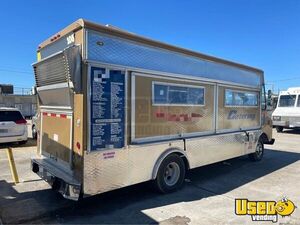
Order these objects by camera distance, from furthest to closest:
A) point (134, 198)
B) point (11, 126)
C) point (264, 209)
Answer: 1. point (11, 126)
2. point (134, 198)
3. point (264, 209)

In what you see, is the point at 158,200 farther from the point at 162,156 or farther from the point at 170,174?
the point at 162,156

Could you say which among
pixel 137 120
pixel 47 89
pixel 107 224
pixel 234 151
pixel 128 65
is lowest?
pixel 107 224

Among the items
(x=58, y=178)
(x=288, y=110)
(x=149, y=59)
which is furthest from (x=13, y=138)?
(x=288, y=110)

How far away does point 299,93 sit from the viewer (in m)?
17.7

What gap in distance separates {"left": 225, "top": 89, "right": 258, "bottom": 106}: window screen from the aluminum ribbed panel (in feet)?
1.26

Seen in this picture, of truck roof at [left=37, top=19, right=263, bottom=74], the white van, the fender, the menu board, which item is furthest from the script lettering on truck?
the white van

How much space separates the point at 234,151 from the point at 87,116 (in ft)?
16.1

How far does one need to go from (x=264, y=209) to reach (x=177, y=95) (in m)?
2.70

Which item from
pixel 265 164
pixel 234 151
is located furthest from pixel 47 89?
pixel 265 164

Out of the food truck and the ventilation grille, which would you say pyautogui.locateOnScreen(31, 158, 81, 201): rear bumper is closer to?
the food truck

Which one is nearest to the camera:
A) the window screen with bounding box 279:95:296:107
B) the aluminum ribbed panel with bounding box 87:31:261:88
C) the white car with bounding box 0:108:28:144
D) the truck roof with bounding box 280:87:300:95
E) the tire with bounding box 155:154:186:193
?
the aluminum ribbed panel with bounding box 87:31:261:88

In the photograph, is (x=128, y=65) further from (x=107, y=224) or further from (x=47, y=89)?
(x=107, y=224)

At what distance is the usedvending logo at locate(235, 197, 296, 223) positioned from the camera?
4750mm

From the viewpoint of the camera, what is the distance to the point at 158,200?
5.32 meters
